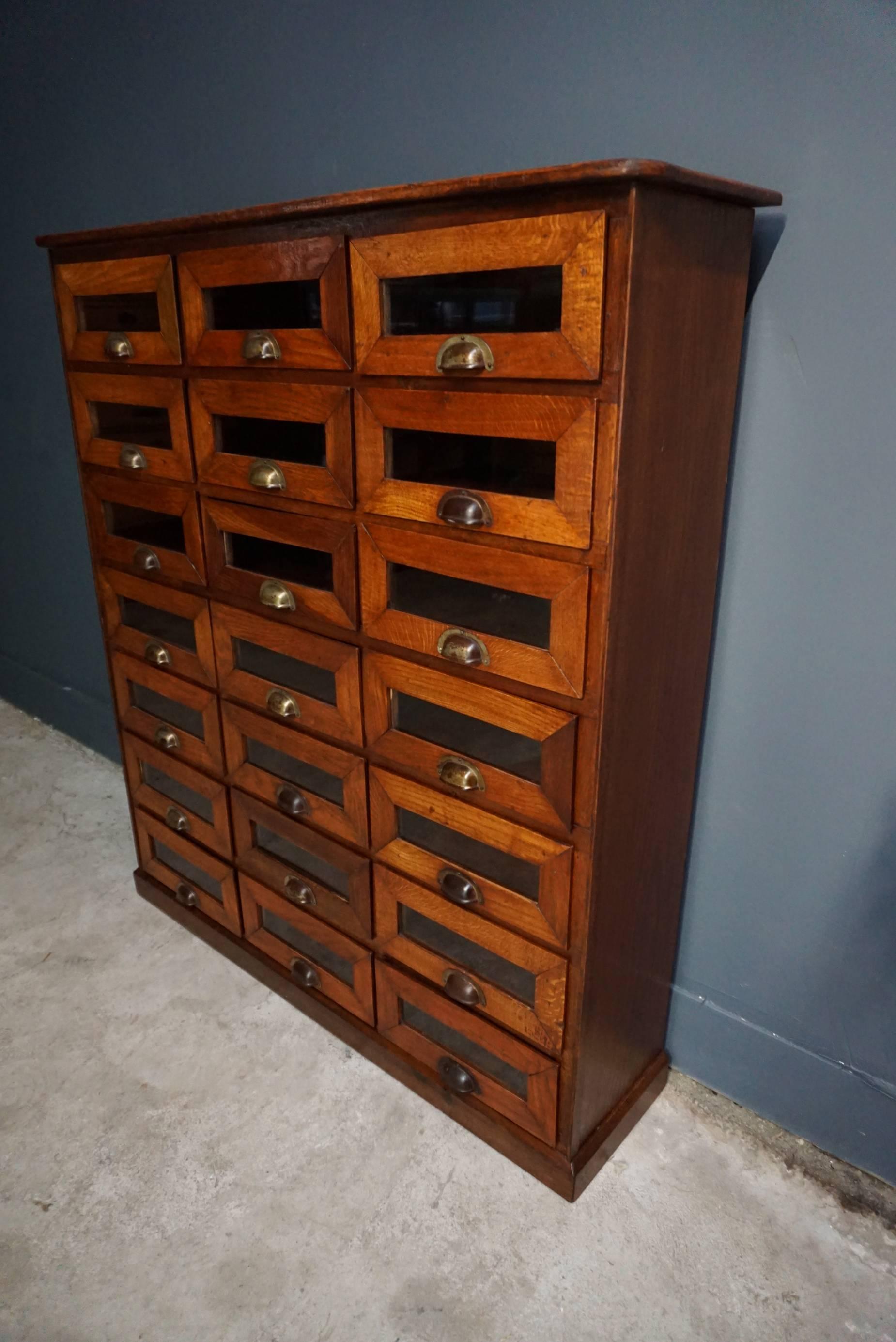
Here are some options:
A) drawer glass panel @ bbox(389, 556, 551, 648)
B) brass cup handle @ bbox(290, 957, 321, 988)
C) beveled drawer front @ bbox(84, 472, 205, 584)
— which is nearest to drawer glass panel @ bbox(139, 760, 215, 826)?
brass cup handle @ bbox(290, 957, 321, 988)

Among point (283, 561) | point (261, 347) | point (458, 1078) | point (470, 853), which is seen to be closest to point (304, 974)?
point (458, 1078)

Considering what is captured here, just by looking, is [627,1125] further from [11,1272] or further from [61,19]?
[61,19]

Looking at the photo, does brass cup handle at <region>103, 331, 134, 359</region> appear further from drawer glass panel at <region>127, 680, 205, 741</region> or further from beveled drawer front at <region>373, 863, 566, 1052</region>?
beveled drawer front at <region>373, 863, 566, 1052</region>

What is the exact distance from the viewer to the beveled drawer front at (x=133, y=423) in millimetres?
1559

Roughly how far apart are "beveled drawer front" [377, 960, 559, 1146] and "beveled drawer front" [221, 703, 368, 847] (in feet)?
0.96

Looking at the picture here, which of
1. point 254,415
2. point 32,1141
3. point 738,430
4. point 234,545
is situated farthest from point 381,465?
→ point 32,1141

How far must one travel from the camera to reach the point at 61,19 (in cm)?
218

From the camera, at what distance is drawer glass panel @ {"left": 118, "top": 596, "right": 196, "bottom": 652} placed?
1.75 metres

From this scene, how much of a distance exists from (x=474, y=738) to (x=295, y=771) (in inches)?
18.9

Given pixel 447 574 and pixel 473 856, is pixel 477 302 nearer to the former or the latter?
pixel 447 574

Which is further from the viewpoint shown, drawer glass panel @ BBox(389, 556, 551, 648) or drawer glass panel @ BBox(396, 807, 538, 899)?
drawer glass panel @ BBox(396, 807, 538, 899)

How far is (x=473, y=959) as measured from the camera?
1439 millimetres

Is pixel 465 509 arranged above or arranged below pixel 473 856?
above

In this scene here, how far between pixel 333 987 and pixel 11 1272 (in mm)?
656
